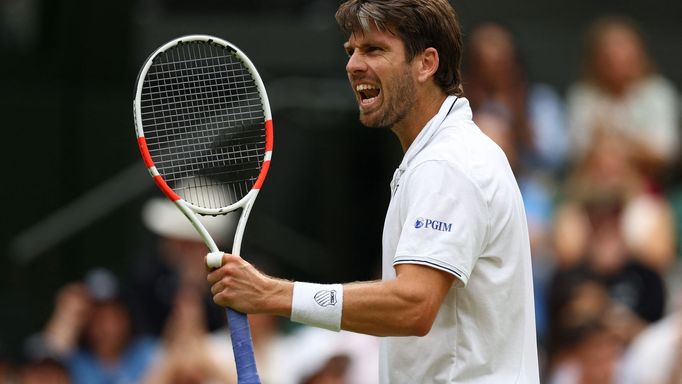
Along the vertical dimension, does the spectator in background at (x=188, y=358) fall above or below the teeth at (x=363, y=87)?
below

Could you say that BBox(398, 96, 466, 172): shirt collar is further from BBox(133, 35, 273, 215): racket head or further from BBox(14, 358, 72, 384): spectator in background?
BBox(14, 358, 72, 384): spectator in background

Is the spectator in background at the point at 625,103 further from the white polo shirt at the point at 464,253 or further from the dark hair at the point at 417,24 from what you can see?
the white polo shirt at the point at 464,253

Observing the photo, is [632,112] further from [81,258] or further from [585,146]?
[81,258]

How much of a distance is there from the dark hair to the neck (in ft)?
0.15

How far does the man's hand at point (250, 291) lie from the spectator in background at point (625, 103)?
16.9 feet

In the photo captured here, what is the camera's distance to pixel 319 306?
13.3ft

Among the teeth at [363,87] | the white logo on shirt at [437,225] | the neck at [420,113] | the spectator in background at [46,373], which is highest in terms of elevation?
the teeth at [363,87]

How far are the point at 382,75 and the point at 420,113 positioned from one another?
0.57 ft

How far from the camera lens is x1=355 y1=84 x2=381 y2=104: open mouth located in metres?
4.35

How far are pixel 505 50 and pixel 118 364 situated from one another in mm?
3153

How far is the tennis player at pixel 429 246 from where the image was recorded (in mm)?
4008

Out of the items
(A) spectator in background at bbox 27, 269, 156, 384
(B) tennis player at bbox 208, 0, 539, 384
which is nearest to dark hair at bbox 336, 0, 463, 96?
→ (B) tennis player at bbox 208, 0, 539, 384

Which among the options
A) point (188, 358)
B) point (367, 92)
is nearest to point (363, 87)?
point (367, 92)

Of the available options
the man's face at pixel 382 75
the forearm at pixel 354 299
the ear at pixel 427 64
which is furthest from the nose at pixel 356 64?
the forearm at pixel 354 299
